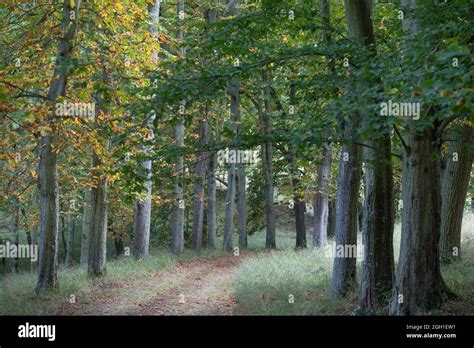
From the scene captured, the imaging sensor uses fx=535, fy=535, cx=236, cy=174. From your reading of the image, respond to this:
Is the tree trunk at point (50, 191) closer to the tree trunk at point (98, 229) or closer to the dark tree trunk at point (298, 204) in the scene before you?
the tree trunk at point (98, 229)

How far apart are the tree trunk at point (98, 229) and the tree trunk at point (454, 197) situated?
9400 mm

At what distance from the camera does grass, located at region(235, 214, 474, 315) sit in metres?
10.2

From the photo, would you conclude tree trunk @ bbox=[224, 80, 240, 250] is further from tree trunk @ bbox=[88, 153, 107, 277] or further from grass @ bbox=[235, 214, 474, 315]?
tree trunk @ bbox=[88, 153, 107, 277]

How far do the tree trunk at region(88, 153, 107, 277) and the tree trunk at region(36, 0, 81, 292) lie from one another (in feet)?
7.51

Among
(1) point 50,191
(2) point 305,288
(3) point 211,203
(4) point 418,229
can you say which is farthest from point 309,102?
(3) point 211,203

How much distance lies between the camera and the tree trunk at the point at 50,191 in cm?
1271

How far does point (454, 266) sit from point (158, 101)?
8459mm

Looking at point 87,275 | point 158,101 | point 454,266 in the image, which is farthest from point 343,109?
point 87,275

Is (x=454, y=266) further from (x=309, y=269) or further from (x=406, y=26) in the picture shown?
(x=406, y=26)

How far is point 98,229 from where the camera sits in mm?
16172

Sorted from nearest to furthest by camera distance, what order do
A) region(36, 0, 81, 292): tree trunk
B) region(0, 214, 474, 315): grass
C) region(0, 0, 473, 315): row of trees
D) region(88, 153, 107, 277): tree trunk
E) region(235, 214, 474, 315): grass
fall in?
region(0, 0, 473, 315): row of trees
region(235, 214, 474, 315): grass
region(0, 214, 474, 315): grass
region(36, 0, 81, 292): tree trunk
region(88, 153, 107, 277): tree trunk

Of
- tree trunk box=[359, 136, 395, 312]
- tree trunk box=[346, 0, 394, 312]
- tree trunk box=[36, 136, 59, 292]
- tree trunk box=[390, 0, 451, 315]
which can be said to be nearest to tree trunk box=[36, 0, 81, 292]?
tree trunk box=[36, 136, 59, 292]

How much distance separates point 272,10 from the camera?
9.95 metres

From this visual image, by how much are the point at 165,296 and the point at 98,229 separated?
3.67 m
